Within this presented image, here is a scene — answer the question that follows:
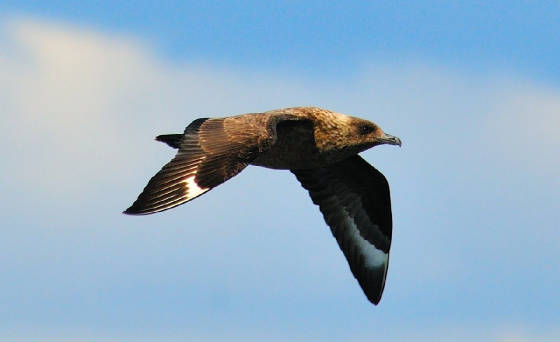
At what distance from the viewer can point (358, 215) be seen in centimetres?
1412

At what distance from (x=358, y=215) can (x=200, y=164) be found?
379cm

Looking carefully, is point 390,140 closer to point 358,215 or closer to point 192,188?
point 358,215

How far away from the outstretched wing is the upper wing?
2.57 m

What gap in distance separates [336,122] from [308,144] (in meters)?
0.43

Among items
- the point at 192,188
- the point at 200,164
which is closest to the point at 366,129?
the point at 200,164

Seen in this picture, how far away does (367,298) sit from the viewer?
14000mm

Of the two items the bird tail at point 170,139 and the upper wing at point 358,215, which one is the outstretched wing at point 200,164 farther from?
the upper wing at point 358,215

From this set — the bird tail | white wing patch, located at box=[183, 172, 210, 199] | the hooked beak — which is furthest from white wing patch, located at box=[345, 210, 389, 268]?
white wing patch, located at box=[183, 172, 210, 199]

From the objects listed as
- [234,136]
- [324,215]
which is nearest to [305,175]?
[324,215]

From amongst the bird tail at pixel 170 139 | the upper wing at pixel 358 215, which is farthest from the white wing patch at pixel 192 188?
the upper wing at pixel 358 215

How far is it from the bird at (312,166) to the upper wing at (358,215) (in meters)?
0.01

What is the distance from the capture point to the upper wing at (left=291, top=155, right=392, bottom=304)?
550 inches

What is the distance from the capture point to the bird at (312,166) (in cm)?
1053

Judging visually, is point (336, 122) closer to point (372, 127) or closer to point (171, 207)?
point (372, 127)
